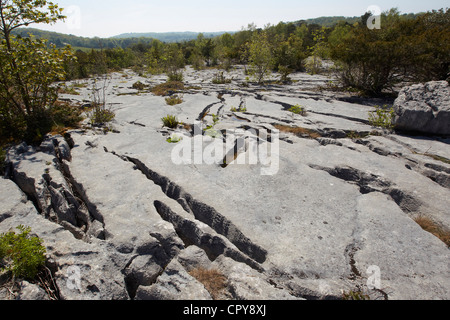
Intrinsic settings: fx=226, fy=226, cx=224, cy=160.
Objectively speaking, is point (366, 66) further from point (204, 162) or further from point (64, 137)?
point (64, 137)

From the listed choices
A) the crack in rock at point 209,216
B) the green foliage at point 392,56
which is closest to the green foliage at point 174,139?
the crack in rock at point 209,216

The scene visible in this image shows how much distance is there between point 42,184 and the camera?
4.62 m

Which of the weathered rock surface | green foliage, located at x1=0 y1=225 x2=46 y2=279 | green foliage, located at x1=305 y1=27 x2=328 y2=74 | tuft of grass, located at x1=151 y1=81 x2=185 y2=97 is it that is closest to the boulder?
the weathered rock surface

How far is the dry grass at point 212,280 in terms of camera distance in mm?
2773

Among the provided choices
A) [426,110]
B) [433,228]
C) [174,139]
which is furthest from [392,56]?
[174,139]

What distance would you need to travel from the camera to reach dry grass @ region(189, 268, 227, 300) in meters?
2.77

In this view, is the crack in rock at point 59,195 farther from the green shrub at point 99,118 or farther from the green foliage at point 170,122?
the green foliage at point 170,122

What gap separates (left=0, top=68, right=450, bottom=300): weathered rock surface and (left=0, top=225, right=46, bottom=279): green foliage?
191 millimetres

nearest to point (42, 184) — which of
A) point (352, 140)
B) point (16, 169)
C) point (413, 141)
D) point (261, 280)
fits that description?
point (16, 169)

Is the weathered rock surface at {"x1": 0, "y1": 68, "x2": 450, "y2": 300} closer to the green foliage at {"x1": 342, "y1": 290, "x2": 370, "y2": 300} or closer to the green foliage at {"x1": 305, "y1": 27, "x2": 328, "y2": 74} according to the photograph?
the green foliage at {"x1": 342, "y1": 290, "x2": 370, "y2": 300}

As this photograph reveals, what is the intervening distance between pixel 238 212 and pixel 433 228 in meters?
3.27

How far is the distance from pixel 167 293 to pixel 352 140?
6.55m

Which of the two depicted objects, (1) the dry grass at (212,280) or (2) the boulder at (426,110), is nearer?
(1) the dry grass at (212,280)

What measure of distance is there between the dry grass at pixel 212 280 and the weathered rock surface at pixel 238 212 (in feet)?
0.20
